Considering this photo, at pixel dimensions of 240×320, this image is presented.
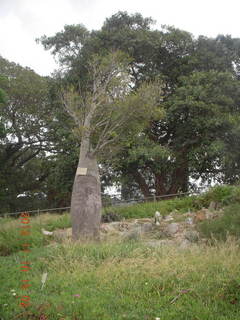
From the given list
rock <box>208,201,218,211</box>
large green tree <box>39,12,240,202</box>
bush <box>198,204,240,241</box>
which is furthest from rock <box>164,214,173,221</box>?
large green tree <box>39,12,240,202</box>

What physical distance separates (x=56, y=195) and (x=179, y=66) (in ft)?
37.4

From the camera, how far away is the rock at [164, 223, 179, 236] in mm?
8094

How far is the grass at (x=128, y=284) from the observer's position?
10.6 feet

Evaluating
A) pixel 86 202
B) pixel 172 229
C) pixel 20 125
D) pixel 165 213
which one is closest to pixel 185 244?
pixel 172 229

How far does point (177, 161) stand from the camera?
13.6m

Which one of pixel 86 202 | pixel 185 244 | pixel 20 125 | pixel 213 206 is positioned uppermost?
pixel 20 125

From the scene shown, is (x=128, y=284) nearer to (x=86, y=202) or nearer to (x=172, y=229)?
(x=86, y=202)

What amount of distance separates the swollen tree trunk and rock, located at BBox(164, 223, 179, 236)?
2232 millimetres

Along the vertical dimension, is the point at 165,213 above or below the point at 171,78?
below

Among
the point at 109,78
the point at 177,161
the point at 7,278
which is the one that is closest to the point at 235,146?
the point at 177,161

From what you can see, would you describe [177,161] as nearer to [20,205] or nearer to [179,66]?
[179,66]

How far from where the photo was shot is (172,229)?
8219 mm

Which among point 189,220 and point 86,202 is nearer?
point 86,202

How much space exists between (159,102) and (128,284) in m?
8.26
